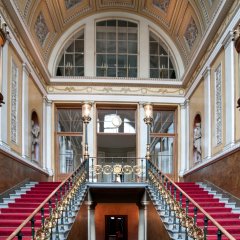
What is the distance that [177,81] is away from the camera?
1589 cm

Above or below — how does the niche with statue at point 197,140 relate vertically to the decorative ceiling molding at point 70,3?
below

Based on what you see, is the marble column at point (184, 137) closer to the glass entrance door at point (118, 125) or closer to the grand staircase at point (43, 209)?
the glass entrance door at point (118, 125)

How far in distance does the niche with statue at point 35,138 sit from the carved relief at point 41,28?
2.53 metres

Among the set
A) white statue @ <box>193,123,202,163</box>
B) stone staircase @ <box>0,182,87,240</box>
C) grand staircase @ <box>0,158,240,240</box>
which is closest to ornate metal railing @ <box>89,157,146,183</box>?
grand staircase @ <box>0,158,240,240</box>

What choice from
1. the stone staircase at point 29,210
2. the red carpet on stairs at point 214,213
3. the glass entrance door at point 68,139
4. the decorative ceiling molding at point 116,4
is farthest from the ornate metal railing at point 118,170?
the decorative ceiling molding at point 116,4

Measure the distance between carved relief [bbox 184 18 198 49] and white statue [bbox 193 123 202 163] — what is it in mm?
2844

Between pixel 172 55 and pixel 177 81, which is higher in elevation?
pixel 172 55

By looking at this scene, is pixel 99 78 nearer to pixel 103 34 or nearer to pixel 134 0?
pixel 103 34

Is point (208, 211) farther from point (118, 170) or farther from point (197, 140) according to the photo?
point (197, 140)

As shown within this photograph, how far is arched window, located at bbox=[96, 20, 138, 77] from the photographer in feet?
53.6

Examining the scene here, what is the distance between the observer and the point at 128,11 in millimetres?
16547

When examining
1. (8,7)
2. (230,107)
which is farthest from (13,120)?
(230,107)

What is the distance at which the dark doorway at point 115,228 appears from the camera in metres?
17.1

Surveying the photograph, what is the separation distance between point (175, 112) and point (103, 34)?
13.2 feet
